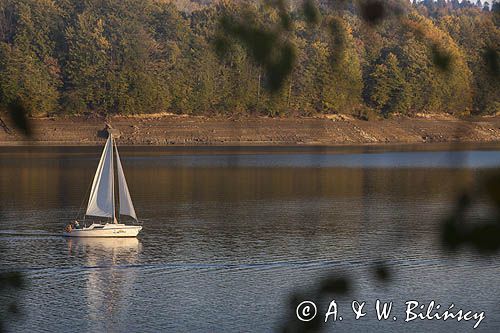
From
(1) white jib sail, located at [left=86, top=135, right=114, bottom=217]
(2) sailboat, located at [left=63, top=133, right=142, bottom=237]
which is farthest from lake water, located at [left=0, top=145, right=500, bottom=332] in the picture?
(1) white jib sail, located at [left=86, top=135, right=114, bottom=217]

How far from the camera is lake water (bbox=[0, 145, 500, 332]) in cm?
2373

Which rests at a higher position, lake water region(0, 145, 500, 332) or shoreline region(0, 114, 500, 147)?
shoreline region(0, 114, 500, 147)

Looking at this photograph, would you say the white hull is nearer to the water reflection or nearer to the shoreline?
the water reflection

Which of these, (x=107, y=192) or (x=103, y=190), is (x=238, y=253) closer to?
(x=107, y=192)

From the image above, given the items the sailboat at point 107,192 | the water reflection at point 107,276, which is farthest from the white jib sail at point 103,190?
the water reflection at point 107,276

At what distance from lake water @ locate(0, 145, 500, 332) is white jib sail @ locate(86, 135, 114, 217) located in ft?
7.84

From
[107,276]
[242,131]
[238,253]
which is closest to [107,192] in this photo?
[238,253]

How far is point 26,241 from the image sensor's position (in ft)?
122

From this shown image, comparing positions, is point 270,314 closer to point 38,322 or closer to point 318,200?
point 38,322

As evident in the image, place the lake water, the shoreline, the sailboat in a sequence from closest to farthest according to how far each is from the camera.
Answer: the lake water → the sailboat → the shoreline

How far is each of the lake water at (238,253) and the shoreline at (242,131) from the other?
39766 millimetres

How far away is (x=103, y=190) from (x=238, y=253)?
904cm

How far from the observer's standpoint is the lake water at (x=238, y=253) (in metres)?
23.7

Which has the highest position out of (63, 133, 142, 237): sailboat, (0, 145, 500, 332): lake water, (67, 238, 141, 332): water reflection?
(63, 133, 142, 237): sailboat
